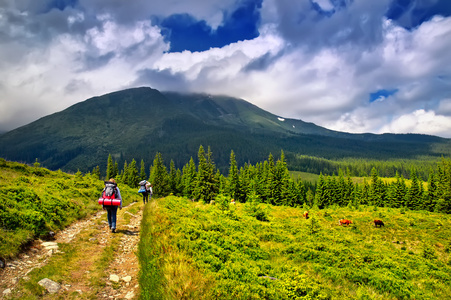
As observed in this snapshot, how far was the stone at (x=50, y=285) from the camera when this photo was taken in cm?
643

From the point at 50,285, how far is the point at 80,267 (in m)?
1.62

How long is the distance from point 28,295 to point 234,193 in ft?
212

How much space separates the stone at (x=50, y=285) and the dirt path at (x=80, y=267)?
66 mm

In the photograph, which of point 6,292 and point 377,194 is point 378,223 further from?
point 377,194

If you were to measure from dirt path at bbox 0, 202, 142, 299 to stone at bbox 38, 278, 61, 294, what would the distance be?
66 mm

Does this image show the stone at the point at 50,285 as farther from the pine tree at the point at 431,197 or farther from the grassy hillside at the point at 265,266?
the pine tree at the point at 431,197

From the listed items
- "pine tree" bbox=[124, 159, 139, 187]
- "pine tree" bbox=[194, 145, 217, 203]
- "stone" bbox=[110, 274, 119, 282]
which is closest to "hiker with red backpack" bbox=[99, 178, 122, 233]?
"stone" bbox=[110, 274, 119, 282]

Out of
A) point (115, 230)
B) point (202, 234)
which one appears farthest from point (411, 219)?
point (115, 230)

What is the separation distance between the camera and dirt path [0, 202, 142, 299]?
6570 millimetres

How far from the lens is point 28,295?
607 cm

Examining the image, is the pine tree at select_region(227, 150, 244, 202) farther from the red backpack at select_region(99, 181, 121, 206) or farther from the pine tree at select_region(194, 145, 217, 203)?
the red backpack at select_region(99, 181, 121, 206)

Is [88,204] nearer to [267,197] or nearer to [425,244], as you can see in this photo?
[425,244]

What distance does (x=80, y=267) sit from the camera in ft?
26.7

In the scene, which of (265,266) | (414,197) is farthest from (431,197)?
(265,266)
